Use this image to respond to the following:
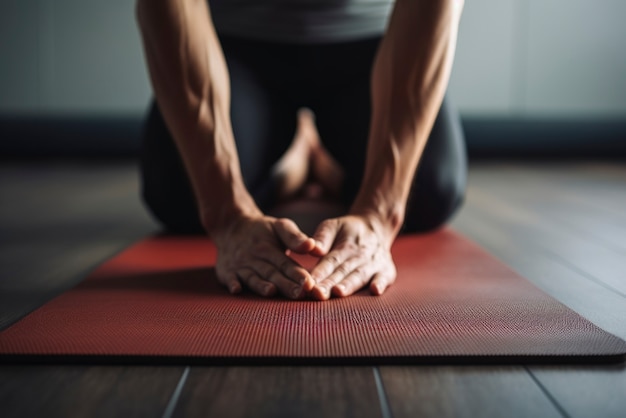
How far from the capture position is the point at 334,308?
95 centimetres

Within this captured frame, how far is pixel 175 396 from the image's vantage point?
2.28 ft

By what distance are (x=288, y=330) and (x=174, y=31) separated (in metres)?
0.56

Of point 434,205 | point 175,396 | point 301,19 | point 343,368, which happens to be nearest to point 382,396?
point 343,368

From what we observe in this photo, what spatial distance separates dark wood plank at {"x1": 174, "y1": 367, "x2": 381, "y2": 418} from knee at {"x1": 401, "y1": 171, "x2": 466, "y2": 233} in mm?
809

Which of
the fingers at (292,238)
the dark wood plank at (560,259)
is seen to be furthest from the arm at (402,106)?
the dark wood plank at (560,259)

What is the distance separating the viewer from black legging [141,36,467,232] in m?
1.54

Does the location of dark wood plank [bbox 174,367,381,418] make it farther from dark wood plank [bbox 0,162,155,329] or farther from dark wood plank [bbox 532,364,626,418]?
dark wood plank [bbox 0,162,155,329]

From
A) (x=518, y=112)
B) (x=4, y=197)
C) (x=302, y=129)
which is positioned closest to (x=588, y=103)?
(x=518, y=112)

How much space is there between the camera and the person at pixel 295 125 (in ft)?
3.44

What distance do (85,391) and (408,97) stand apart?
2.32 ft

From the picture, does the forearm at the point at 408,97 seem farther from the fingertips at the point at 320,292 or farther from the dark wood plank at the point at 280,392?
the dark wood plank at the point at 280,392

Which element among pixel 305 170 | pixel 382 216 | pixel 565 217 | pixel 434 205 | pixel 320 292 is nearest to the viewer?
pixel 320 292

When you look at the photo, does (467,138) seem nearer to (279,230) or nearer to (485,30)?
(485,30)

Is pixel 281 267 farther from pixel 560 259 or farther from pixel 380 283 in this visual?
pixel 560 259
